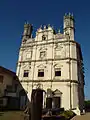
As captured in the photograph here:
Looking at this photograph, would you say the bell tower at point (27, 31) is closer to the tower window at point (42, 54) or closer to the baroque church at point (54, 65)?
the baroque church at point (54, 65)

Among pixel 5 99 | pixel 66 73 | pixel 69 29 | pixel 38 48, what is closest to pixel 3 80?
pixel 5 99

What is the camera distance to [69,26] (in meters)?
29.1

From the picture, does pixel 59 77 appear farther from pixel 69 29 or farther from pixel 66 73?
pixel 69 29

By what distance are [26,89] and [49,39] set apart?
443 inches

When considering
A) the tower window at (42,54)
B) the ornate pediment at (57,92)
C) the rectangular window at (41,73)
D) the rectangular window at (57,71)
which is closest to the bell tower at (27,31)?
the tower window at (42,54)

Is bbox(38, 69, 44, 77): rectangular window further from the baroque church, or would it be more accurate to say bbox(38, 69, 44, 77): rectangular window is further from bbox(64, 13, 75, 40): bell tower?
bbox(64, 13, 75, 40): bell tower

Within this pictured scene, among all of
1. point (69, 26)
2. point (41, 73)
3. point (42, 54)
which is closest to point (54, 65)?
point (41, 73)

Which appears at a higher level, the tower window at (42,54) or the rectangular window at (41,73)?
the tower window at (42,54)

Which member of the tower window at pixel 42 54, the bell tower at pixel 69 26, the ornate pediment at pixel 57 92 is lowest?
the ornate pediment at pixel 57 92

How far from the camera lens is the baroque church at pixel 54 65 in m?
24.2

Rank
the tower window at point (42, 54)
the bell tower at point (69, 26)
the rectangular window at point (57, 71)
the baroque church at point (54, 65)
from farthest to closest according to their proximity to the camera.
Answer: the tower window at point (42, 54)
the bell tower at point (69, 26)
the rectangular window at point (57, 71)
the baroque church at point (54, 65)

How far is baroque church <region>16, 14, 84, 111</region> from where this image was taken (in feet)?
79.6

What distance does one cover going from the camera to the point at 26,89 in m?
27.4

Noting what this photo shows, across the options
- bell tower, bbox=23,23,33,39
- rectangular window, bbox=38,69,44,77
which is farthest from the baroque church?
bell tower, bbox=23,23,33,39
